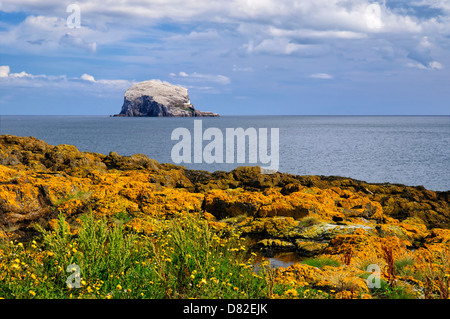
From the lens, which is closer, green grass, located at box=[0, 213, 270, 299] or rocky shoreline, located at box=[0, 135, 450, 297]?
green grass, located at box=[0, 213, 270, 299]

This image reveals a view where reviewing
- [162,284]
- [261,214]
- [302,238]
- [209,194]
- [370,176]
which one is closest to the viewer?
[162,284]

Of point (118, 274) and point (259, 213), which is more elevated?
point (118, 274)

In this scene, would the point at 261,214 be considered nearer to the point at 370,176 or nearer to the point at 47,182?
the point at 47,182

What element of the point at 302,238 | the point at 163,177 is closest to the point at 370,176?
the point at 163,177

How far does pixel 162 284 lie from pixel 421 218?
17620 mm

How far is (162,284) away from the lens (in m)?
7.17

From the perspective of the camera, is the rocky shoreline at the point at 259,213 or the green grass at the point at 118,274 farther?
the rocky shoreline at the point at 259,213

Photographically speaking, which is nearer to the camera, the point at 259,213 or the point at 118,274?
the point at 118,274

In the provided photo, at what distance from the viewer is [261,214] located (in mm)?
16156

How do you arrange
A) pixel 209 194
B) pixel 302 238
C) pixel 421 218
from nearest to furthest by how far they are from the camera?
pixel 302 238 < pixel 209 194 < pixel 421 218

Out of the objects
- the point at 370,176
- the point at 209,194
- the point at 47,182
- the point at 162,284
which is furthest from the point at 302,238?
→ the point at 370,176
